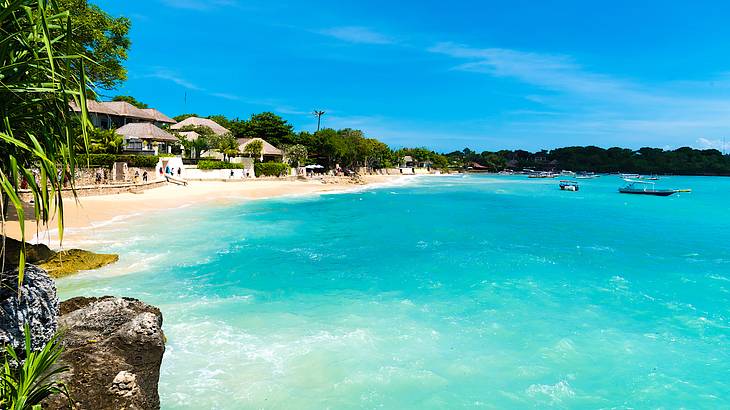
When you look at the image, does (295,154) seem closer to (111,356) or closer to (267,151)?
(267,151)

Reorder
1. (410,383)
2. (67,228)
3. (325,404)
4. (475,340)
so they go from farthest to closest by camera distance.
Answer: (67,228) → (475,340) → (410,383) → (325,404)

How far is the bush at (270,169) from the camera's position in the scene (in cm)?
5994

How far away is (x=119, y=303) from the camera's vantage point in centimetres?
590

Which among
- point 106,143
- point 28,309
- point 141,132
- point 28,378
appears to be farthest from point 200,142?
point 28,378

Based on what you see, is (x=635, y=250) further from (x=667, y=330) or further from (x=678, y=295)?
(x=667, y=330)

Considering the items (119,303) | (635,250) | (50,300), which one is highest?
(50,300)

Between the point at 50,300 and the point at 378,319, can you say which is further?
the point at 378,319

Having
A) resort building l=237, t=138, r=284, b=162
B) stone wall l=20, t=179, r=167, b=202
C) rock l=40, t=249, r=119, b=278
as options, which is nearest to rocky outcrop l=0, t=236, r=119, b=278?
rock l=40, t=249, r=119, b=278

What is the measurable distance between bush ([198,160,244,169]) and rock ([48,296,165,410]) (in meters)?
47.9

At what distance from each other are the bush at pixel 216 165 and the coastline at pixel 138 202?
8.37ft

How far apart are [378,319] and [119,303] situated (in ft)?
20.6

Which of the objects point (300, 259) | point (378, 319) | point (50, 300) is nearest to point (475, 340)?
point (378, 319)

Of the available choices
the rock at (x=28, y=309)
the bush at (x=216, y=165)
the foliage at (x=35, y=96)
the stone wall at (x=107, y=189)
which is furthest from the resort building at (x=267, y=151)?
the foliage at (x=35, y=96)

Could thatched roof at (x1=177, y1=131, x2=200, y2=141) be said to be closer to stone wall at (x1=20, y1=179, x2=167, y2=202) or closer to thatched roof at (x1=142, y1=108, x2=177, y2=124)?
thatched roof at (x1=142, y1=108, x2=177, y2=124)
